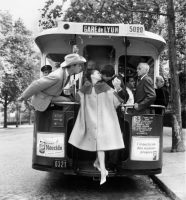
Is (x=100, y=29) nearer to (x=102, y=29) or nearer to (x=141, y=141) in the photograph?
(x=102, y=29)

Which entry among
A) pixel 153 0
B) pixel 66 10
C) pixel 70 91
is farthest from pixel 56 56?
pixel 153 0

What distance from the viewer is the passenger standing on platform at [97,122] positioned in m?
6.14

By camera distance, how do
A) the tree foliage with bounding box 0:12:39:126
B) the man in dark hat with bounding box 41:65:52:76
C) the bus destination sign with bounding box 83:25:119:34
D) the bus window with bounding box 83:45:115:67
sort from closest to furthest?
the bus destination sign with bounding box 83:25:119:34 → the man in dark hat with bounding box 41:65:52:76 → the bus window with bounding box 83:45:115:67 → the tree foliage with bounding box 0:12:39:126

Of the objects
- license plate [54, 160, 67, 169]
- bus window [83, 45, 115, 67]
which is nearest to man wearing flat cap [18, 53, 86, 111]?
license plate [54, 160, 67, 169]

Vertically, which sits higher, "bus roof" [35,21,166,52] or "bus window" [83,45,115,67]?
"bus roof" [35,21,166,52]

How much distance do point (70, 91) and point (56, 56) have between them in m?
1.56

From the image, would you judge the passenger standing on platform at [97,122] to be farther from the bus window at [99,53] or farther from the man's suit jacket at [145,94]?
the bus window at [99,53]

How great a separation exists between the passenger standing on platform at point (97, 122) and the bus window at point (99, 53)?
1777 millimetres

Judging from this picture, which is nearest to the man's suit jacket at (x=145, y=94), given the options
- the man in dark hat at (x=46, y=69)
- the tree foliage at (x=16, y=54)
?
the man in dark hat at (x=46, y=69)

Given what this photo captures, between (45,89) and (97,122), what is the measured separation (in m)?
0.96

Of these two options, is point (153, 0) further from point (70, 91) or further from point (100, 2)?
point (70, 91)

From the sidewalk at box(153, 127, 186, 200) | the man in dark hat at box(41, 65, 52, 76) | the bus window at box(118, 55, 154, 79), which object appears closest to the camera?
the sidewalk at box(153, 127, 186, 200)

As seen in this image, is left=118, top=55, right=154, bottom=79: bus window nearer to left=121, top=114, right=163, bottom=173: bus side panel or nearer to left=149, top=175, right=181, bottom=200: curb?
left=121, top=114, right=163, bottom=173: bus side panel

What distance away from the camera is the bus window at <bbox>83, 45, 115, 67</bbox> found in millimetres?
7969
